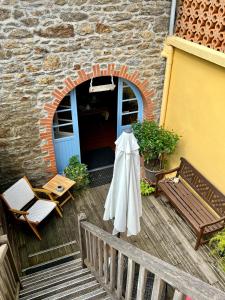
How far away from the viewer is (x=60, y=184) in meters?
6.63

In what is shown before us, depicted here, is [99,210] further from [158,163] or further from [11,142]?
[11,142]

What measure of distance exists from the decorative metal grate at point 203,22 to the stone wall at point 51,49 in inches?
16.0

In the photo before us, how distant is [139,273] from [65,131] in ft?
16.3

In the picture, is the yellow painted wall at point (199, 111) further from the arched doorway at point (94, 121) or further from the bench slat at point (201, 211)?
the arched doorway at point (94, 121)

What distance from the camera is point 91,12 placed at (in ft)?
17.7

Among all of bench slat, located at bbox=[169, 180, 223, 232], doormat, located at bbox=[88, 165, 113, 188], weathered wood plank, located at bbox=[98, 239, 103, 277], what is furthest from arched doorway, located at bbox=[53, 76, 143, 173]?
weathered wood plank, located at bbox=[98, 239, 103, 277]

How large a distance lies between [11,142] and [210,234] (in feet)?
15.1

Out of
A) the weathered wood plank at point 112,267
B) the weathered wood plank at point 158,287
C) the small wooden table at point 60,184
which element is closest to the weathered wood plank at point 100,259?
the weathered wood plank at point 112,267

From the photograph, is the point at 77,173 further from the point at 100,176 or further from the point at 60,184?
the point at 100,176

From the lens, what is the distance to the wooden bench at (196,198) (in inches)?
218

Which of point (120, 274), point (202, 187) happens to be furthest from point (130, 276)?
point (202, 187)

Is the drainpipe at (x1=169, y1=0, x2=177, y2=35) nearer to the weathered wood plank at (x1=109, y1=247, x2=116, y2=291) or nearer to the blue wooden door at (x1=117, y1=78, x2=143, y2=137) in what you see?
the blue wooden door at (x1=117, y1=78, x2=143, y2=137)

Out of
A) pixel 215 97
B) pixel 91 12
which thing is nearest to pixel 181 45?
pixel 215 97

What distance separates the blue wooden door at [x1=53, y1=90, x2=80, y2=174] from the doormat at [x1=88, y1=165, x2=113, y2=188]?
763mm
